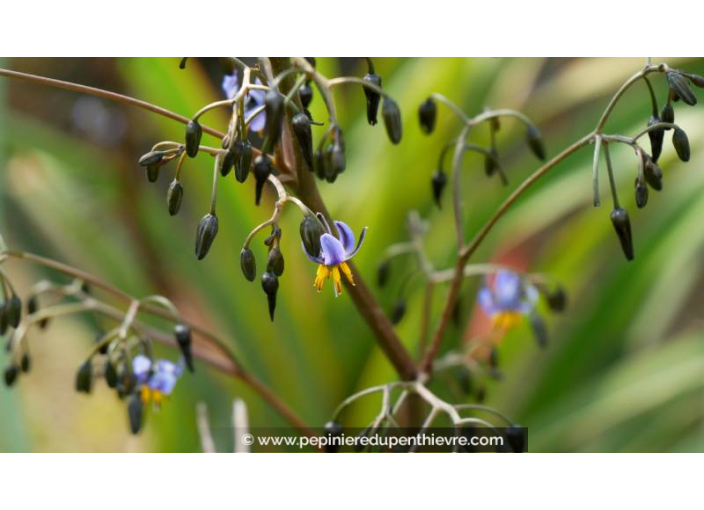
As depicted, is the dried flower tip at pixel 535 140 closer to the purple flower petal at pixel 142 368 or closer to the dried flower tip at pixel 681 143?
the dried flower tip at pixel 681 143

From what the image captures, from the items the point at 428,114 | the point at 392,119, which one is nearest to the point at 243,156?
the point at 392,119

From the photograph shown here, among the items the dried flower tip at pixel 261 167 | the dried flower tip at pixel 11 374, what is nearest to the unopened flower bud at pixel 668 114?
the dried flower tip at pixel 261 167

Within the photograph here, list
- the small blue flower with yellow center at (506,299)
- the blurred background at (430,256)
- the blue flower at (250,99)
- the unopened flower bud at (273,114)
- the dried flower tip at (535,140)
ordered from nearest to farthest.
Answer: the unopened flower bud at (273,114) < the blue flower at (250,99) < the dried flower tip at (535,140) < the small blue flower with yellow center at (506,299) < the blurred background at (430,256)

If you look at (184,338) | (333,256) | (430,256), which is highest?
(333,256)

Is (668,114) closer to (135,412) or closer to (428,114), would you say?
(428,114)
